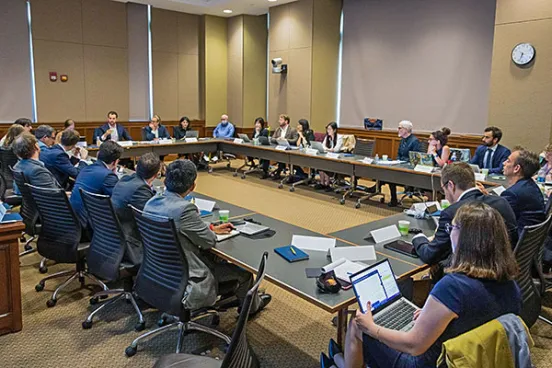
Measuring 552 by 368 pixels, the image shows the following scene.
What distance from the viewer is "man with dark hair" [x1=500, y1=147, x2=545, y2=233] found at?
124 inches

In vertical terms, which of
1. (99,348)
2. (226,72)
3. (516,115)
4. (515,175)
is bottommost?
(99,348)

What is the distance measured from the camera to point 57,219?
3342mm

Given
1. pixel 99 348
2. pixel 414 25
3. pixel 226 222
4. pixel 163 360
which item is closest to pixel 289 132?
pixel 414 25

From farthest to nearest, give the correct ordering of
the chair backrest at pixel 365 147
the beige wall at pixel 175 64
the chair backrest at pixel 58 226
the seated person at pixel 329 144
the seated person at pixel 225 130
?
the beige wall at pixel 175 64
the seated person at pixel 225 130
the seated person at pixel 329 144
the chair backrest at pixel 365 147
the chair backrest at pixel 58 226

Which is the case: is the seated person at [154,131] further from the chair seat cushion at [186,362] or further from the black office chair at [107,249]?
the chair seat cushion at [186,362]

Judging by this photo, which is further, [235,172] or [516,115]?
[235,172]

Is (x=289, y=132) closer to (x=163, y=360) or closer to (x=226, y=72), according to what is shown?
(x=226, y=72)

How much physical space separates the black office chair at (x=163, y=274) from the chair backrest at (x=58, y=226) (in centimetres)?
89

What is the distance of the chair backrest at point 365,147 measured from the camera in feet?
23.4

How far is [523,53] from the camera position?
6281 millimetres

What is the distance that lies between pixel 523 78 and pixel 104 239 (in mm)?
5952

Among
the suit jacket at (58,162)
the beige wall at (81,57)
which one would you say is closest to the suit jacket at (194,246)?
the suit jacket at (58,162)

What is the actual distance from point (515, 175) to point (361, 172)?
3.20m

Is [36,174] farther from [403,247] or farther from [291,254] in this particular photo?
[403,247]
